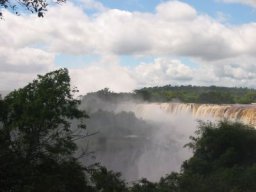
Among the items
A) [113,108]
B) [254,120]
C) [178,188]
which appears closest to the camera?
[178,188]

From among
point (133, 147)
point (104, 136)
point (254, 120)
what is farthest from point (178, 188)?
point (104, 136)

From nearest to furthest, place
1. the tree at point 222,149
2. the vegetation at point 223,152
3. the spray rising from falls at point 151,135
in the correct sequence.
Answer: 1. the vegetation at point 223,152
2. the tree at point 222,149
3. the spray rising from falls at point 151,135

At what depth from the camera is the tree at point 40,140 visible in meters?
13.1

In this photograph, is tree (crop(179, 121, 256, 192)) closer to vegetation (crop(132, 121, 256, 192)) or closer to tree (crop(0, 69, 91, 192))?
vegetation (crop(132, 121, 256, 192))

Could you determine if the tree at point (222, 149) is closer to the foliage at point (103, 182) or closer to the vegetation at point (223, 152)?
the vegetation at point (223, 152)

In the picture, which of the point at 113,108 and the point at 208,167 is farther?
the point at 113,108

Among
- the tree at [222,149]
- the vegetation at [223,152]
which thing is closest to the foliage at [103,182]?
the vegetation at [223,152]

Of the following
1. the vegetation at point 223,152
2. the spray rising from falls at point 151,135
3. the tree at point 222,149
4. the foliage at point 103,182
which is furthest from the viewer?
the spray rising from falls at point 151,135

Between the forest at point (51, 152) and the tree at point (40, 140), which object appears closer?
the tree at point (40, 140)

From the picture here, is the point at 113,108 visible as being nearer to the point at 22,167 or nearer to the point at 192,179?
the point at 192,179

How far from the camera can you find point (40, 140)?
19641 mm

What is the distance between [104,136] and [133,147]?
7.44 meters

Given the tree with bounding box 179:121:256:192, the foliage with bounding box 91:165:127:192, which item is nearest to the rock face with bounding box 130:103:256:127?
the tree with bounding box 179:121:256:192

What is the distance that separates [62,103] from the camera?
66.1 ft
